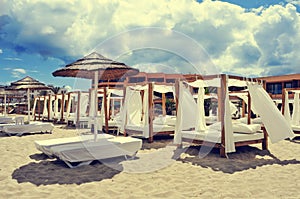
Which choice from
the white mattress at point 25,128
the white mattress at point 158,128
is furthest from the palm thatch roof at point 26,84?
the white mattress at point 158,128

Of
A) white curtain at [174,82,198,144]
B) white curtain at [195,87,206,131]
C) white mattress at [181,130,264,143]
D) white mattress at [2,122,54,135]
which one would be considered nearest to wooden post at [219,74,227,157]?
white mattress at [181,130,264,143]

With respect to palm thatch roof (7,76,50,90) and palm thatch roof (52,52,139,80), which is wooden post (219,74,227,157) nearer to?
palm thatch roof (52,52,139,80)

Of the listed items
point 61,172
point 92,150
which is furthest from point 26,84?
point 61,172

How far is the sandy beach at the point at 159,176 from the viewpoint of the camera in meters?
3.99

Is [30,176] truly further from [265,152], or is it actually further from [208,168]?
[265,152]

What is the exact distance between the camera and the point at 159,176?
4.91 m

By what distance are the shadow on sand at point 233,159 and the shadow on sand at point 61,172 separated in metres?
1.83

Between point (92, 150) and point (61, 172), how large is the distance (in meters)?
0.74

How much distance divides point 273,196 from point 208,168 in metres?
1.75

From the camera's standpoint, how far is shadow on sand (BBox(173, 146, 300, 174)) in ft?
18.6

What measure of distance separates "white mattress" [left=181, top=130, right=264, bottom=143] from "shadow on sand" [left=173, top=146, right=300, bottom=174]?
374mm

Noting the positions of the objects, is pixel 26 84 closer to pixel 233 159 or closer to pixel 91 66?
pixel 91 66

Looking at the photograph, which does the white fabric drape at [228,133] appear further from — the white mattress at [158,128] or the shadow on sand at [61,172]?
the white mattress at [158,128]

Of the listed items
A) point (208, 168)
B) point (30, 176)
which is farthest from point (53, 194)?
point (208, 168)
